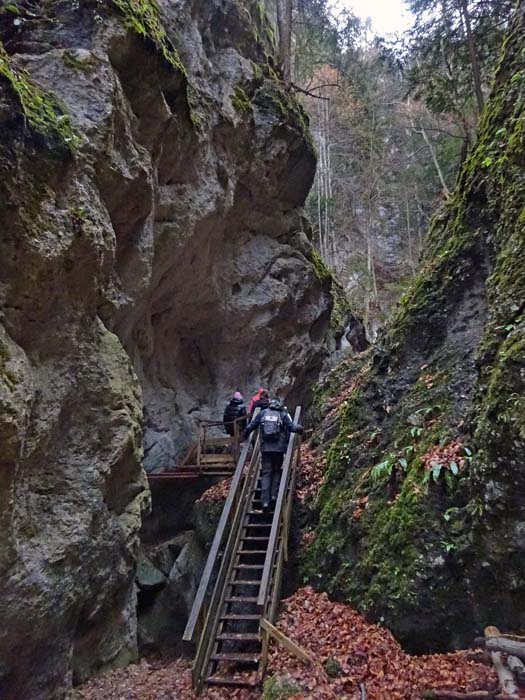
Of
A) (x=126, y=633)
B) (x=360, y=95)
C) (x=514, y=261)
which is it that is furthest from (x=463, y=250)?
(x=360, y=95)

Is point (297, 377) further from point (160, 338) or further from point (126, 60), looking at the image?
point (126, 60)

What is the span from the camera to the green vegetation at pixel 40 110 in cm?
517

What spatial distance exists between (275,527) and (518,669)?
11.9 feet

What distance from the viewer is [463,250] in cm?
792

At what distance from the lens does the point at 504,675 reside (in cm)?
409

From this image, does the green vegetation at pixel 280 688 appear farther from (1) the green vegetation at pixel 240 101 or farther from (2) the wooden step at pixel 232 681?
(1) the green vegetation at pixel 240 101

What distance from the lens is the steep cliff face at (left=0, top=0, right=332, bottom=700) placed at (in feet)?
16.9

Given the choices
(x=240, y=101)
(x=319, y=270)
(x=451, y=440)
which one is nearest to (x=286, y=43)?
(x=240, y=101)

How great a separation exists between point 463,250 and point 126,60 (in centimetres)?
604

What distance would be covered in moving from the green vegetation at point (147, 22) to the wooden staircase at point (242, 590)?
677 centimetres

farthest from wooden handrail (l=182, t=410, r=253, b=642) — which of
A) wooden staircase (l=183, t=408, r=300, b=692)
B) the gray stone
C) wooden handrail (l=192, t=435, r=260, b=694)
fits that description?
the gray stone

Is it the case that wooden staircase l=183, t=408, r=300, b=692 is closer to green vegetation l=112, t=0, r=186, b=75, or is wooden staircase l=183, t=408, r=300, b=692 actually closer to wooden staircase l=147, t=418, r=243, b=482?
wooden staircase l=147, t=418, r=243, b=482

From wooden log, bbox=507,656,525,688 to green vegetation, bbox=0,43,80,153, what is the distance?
683cm

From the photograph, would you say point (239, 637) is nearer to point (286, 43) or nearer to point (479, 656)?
point (479, 656)
